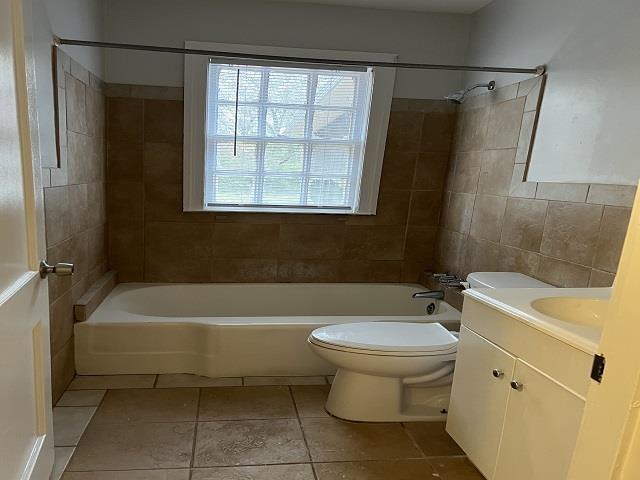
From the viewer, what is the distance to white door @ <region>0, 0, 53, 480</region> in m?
1.03

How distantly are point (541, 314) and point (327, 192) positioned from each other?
77.4 inches

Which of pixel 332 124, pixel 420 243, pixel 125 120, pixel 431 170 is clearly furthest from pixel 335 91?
pixel 125 120

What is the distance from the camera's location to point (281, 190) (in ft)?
10.2

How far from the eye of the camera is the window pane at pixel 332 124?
3.01 metres

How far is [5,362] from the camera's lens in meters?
1.03

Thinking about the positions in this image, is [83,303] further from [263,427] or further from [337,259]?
[337,259]

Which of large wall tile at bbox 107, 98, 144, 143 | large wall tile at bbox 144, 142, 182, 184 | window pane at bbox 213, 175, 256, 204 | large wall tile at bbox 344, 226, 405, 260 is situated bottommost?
large wall tile at bbox 344, 226, 405, 260

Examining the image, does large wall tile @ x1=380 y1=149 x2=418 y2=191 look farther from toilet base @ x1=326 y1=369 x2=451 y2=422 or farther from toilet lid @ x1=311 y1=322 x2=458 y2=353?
toilet base @ x1=326 y1=369 x2=451 y2=422

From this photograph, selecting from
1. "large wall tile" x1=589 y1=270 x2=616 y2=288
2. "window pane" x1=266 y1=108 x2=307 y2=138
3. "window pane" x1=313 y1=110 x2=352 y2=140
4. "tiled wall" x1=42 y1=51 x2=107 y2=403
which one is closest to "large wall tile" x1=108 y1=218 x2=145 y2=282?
"tiled wall" x1=42 y1=51 x2=107 y2=403

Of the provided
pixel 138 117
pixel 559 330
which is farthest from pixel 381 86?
pixel 559 330

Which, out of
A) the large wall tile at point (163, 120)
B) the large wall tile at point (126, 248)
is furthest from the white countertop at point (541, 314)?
the large wall tile at point (126, 248)

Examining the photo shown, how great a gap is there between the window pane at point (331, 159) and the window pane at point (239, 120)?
0.45 meters

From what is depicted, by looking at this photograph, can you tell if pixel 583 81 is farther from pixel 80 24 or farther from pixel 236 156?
pixel 80 24

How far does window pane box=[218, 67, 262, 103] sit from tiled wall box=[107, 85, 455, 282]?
0.30 m
